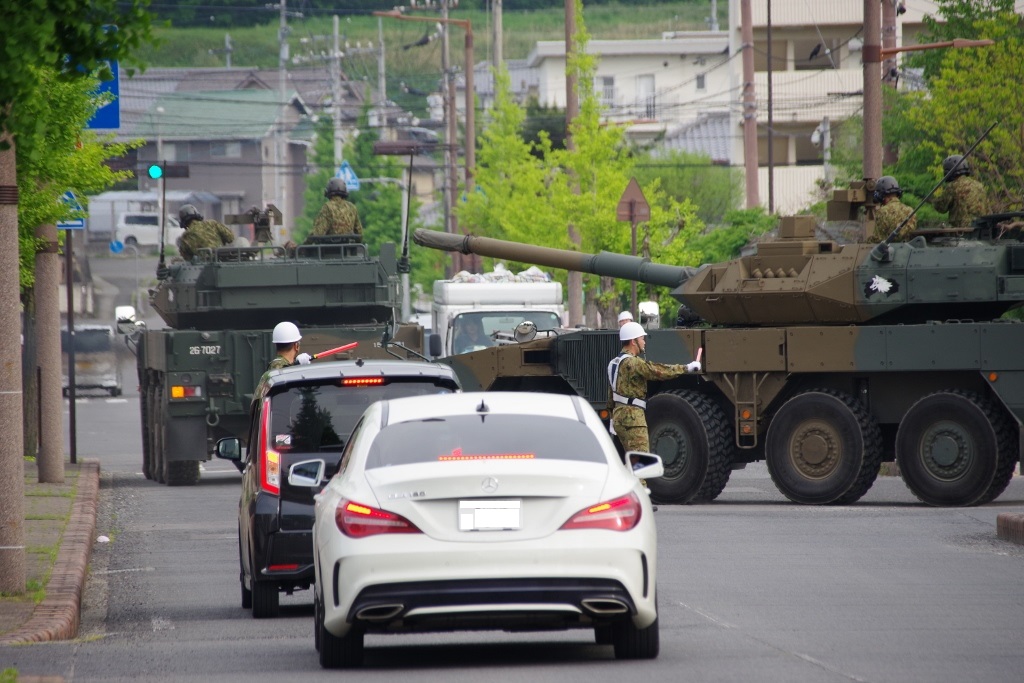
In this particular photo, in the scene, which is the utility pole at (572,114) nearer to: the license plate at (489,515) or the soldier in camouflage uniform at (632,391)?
the soldier in camouflage uniform at (632,391)

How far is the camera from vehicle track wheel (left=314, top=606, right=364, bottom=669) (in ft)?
30.5

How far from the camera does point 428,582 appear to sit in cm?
875

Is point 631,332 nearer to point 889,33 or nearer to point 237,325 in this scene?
point 237,325

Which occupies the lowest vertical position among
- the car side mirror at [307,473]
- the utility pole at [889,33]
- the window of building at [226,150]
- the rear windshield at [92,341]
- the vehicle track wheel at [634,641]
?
the rear windshield at [92,341]

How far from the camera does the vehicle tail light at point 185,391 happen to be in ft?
74.8

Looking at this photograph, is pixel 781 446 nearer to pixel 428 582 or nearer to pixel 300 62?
pixel 428 582

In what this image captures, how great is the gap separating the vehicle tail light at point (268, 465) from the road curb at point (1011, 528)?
6.45m

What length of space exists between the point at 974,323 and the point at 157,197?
78.5 m

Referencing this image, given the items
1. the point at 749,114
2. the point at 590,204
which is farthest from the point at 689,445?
the point at 749,114

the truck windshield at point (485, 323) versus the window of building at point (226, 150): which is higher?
the window of building at point (226, 150)

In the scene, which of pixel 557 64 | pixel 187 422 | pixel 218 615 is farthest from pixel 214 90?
pixel 218 615

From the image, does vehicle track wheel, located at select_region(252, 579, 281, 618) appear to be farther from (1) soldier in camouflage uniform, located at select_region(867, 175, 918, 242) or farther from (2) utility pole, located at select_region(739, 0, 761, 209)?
(2) utility pole, located at select_region(739, 0, 761, 209)

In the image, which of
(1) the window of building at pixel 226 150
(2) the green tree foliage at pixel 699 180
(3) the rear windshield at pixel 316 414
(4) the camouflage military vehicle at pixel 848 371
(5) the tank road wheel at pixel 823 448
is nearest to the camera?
(3) the rear windshield at pixel 316 414

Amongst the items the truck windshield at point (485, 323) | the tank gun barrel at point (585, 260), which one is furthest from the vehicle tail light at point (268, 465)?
the truck windshield at point (485, 323)
